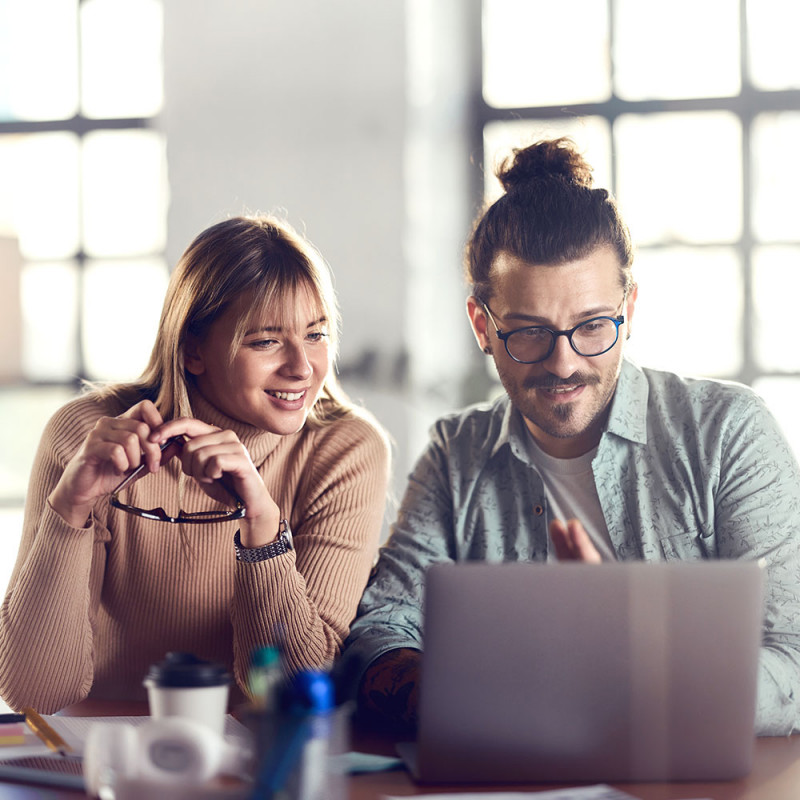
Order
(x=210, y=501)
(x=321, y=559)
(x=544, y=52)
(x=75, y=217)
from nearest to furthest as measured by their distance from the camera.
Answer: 1. (x=321, y=559)
2. (x=210, y=501)
3. (x=544, y=52)
4. (x=75, y=217)

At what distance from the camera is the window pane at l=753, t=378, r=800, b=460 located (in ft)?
9.26

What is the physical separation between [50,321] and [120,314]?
0.22 m

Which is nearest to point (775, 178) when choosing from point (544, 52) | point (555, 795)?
point (544, 52)

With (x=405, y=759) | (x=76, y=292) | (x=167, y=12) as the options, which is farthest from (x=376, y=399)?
(x=405, y=759)

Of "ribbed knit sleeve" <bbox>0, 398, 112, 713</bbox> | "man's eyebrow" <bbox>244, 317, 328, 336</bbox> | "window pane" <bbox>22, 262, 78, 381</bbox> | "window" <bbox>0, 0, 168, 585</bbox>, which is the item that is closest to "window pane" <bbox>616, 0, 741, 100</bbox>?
"window" <bbox>0, 0, 168, 585</bbox>

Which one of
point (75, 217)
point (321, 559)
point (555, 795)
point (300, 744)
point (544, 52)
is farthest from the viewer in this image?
point (75, 217)

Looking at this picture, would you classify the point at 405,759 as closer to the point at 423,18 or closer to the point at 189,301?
the point at 189,301

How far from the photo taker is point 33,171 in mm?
3131

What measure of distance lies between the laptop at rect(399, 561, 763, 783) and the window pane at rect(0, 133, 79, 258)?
2.53m

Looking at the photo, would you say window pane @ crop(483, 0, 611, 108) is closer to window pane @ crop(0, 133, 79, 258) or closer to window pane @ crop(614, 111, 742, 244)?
window pane @ crop(614, 111, 742, 244)

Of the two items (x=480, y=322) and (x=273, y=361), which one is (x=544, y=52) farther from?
(x=273, y=361)

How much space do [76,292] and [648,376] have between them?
1988 millimetres

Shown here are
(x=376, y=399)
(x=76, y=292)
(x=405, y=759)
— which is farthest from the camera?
(x=76, y=292)

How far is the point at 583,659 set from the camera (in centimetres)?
91
